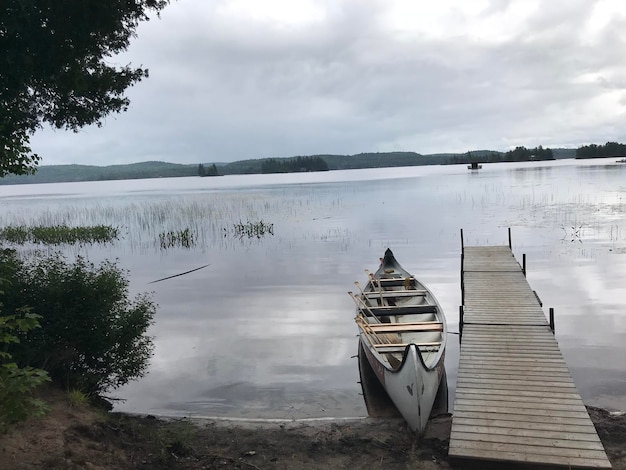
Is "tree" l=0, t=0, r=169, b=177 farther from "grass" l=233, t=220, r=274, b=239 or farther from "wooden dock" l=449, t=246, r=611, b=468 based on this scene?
"grass" l=233, t=220, r=274, b=239

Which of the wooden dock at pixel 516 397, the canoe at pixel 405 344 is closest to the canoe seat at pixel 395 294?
the canoe at pixel 405 344

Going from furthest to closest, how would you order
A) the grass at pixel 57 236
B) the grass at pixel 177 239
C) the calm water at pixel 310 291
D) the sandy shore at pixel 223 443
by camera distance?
1. the grass at pixel 57 236
2. the grass at pixel 177 239
3. the calm water at pixel 310 291
4. the sandy shore at pixel 223 443

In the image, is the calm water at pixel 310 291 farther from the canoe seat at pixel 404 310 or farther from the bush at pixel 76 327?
the bush at pixel 76 327

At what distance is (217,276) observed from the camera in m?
21.1

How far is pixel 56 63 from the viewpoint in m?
8.36

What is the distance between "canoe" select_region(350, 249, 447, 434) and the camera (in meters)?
7.28

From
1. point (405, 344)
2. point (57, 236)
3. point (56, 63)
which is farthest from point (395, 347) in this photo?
point (57, 236)

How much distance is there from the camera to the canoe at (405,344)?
23.9 feet

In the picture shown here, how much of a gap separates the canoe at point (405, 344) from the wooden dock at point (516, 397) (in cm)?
49

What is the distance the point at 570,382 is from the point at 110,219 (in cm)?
3833

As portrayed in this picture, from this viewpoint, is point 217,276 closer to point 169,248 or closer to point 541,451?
point 169,248

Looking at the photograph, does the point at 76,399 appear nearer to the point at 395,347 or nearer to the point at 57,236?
the point at 395,347

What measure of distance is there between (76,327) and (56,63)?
452 cm

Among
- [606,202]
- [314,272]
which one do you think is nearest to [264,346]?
[314,272]
